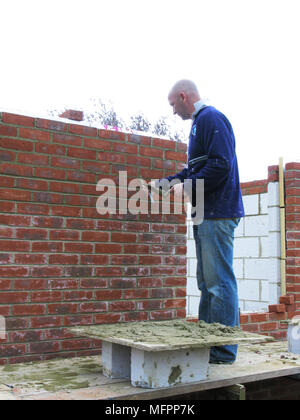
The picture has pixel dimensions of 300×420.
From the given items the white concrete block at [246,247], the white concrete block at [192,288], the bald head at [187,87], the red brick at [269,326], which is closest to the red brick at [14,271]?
the bald head at [187,87]

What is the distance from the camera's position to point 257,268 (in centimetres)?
543

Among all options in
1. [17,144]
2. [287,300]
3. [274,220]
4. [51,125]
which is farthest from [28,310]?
[274,220]

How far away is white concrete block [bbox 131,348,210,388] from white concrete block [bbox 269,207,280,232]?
2675 millimetres

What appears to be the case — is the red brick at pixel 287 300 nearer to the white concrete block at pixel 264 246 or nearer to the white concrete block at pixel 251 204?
the white concrete block at pixel 264 246

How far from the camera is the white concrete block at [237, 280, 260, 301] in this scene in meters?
5.43

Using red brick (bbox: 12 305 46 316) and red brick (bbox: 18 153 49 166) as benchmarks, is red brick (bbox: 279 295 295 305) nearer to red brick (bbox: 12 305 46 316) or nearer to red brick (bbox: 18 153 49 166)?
red brick (bbox: 12 305 46 316)

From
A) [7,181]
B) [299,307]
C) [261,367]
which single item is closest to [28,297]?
[7,181]

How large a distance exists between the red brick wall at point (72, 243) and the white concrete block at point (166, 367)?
92 centimetres

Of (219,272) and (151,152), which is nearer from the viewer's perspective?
(219,272)

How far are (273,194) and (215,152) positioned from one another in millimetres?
2348

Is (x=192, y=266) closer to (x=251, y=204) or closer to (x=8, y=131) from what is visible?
(x=251, y=204)

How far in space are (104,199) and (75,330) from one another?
1027mm

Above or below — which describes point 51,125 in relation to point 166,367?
above

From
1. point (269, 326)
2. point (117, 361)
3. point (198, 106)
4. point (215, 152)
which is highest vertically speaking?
point (198, 106)
